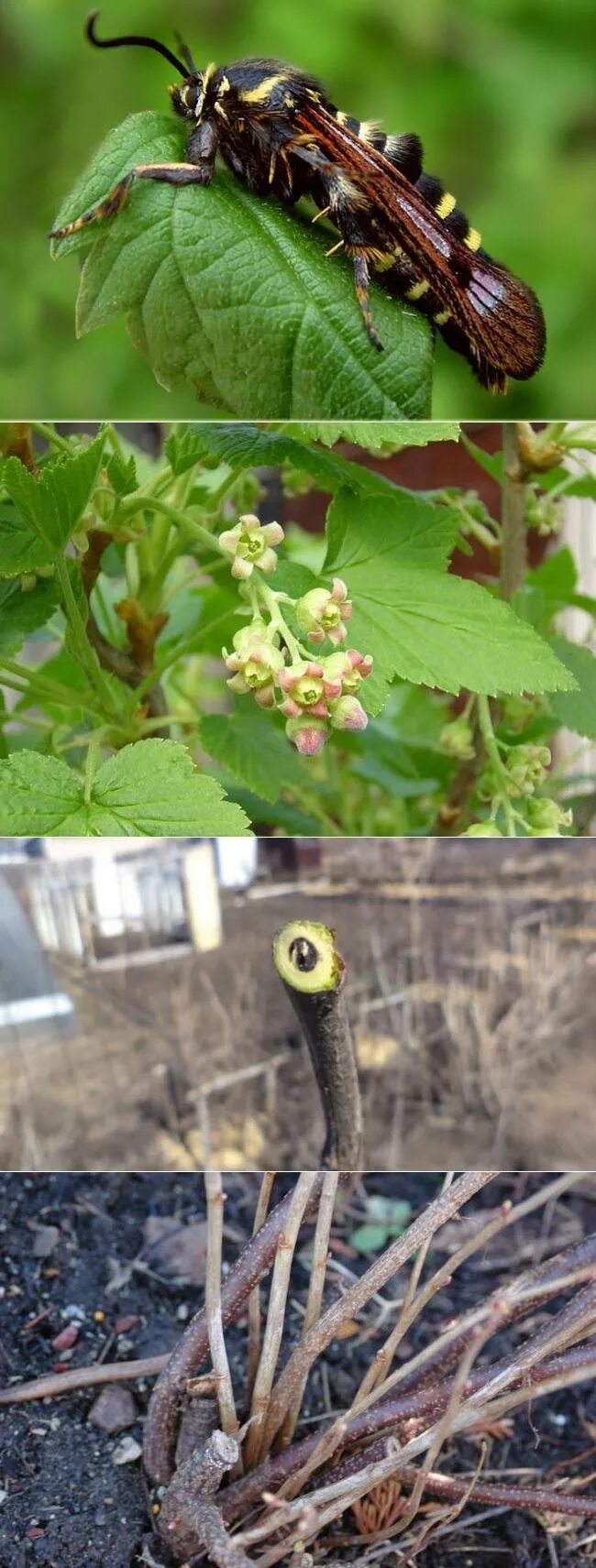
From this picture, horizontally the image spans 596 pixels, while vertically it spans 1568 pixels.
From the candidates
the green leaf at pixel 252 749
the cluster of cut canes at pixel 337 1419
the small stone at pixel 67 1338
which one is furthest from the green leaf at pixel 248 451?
the small stone at pixel 67 1338

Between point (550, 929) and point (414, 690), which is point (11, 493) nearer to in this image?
point (550, 929)

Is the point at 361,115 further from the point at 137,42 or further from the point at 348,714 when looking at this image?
the point at 348,714

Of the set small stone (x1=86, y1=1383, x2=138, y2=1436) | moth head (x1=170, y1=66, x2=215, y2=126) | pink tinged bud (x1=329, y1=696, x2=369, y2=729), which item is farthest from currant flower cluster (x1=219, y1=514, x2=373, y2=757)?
small stone (x1=86, y1=1383, x2=138, y2=1436)

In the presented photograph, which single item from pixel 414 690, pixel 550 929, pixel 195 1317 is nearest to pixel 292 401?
pixel 550 929

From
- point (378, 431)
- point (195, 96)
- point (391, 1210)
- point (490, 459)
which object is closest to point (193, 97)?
point (195, 96)

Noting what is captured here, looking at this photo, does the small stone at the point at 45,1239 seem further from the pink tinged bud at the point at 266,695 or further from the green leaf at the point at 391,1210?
the pink tinged bud at the point at 266,695
